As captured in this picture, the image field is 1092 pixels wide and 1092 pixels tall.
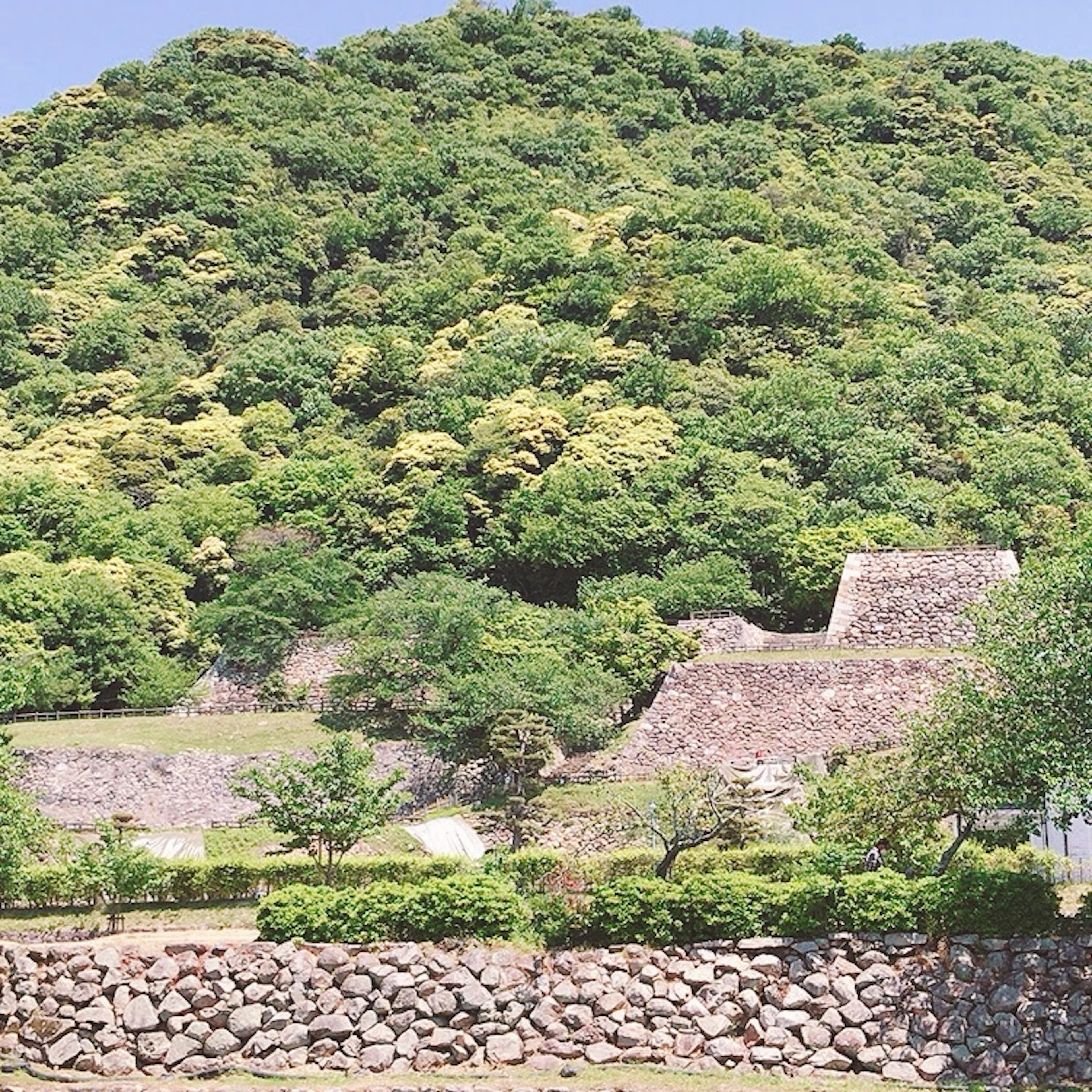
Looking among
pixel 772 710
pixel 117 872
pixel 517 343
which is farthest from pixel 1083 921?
pixel 517 343

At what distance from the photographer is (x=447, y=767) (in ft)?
104

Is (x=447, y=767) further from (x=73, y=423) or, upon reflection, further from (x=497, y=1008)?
(x=73, y=423)

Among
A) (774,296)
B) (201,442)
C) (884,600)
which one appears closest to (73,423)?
(201,442)

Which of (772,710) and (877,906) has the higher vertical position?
(772,710)

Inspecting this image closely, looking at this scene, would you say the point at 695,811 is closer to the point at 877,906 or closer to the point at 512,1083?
the point at 877,906

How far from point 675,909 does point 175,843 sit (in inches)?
549

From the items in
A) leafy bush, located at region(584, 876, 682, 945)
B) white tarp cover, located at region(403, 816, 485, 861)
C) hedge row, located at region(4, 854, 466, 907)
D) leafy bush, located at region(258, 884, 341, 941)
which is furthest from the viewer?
white tarp cover, located at region(403, 816, 485, 861)

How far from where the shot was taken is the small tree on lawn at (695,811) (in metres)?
20.3

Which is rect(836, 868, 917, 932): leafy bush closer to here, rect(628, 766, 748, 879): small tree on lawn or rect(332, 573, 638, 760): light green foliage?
rect(628, 766, 748, 879): small tree on lawn

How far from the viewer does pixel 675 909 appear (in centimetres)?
1511

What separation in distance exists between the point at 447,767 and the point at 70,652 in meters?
15.0

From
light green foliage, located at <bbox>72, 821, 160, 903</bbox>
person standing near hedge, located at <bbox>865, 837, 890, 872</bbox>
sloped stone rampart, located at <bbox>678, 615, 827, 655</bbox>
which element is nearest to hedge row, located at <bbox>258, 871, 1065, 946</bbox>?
person standing near hedge, located at <bbox>865, 837, 890, 872</bbox>

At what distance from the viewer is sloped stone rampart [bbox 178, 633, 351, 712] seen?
39469 mm

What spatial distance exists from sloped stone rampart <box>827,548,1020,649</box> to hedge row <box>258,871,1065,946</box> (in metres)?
19.7
